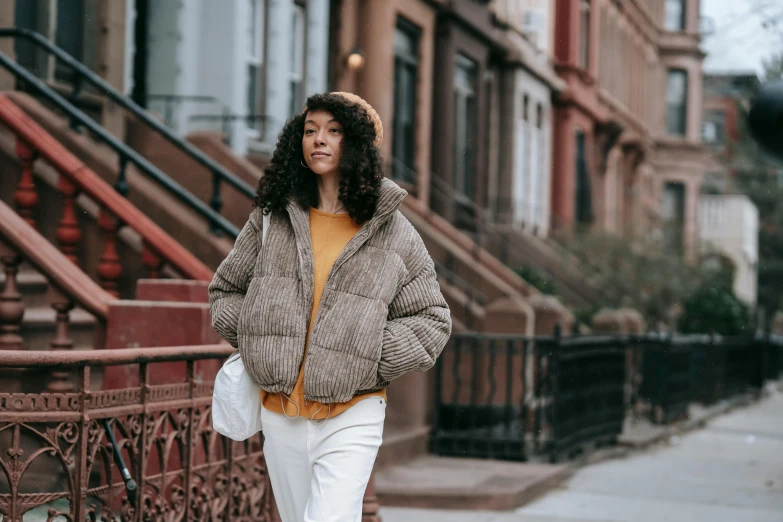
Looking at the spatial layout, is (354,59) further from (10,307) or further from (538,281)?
(10,307)

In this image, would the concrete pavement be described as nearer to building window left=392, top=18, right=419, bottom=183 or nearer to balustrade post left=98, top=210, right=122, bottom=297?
balustrade post left=98, top=210, right=122, bottom=297

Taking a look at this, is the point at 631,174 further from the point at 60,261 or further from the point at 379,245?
the point at 379,245

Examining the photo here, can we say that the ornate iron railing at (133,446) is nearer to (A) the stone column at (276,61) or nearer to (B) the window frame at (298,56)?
(A) the stone column at (276,61)

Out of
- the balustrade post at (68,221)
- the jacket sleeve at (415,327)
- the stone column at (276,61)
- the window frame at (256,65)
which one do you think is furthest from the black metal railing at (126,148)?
the jacket sleeve at (415,327)

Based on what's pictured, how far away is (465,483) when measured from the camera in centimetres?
980

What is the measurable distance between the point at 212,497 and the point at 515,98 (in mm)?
18828

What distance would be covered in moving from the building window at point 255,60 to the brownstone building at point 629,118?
11614mm

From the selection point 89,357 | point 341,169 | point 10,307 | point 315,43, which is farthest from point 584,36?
point 341,169

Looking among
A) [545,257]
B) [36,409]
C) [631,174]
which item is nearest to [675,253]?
[545,257]

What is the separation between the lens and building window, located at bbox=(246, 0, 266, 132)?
14.6 metres

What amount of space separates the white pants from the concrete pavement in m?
4.55

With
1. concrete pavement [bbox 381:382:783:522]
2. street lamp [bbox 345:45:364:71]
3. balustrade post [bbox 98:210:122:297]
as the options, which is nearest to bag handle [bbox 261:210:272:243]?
balustrade post [bbox 98:210:122:297]

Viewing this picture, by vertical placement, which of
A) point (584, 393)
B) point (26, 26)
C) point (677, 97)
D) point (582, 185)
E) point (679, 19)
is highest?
point (679, 19)

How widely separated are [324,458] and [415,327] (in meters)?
0.56
